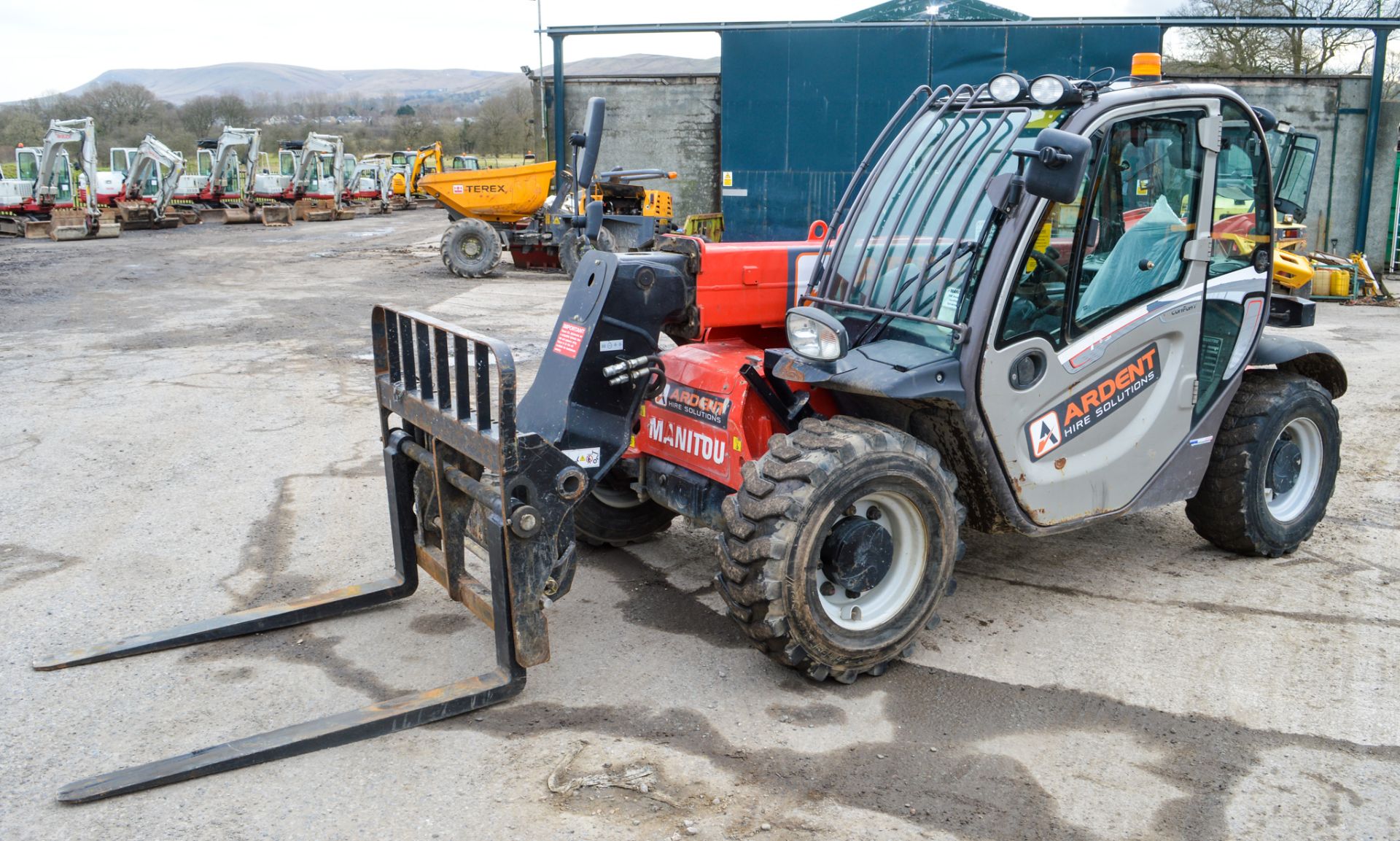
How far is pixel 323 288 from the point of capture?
1641 cm

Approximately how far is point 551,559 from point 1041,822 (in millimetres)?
1799

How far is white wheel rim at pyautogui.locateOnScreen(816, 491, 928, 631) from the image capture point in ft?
13.8

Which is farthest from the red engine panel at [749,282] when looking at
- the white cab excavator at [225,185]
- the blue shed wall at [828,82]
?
the white cab excavator at [225,185]

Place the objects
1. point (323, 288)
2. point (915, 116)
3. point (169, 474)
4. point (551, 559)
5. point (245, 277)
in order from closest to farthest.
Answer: point (551, 559)
point (915, 116)
point (169, 474)
point (323, 288)
point (245, 277)

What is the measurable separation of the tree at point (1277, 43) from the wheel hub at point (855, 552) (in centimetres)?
2050

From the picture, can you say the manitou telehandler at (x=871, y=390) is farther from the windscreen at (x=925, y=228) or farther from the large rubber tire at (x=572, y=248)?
the large rubber tire at (x=572, y=248)

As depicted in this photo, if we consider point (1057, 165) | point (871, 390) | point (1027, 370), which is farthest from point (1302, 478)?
point (871, 390)

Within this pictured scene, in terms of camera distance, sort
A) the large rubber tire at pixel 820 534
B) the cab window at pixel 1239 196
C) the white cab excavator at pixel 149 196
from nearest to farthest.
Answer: the large rubber tire at pixel 820 534 < the cab window at pixel 1239 196 < the white cab excavator at pixel 149 196

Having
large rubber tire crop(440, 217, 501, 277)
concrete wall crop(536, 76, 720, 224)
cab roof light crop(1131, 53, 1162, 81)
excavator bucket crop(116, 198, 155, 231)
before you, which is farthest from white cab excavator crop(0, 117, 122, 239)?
cab roof light crop(1131, 53, 1162, 81)

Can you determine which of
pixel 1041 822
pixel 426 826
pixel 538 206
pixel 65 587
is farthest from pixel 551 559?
pixel 538 206

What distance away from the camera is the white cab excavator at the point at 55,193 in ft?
82.0

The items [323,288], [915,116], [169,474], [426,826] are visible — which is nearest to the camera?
[426,826]

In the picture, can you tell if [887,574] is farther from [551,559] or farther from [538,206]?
[538,206]

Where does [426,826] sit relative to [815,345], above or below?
below
